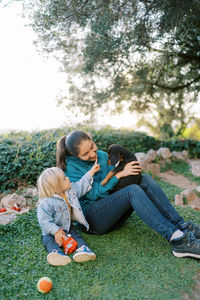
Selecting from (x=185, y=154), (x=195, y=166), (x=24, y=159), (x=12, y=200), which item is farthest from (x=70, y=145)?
(x=185, y=154)

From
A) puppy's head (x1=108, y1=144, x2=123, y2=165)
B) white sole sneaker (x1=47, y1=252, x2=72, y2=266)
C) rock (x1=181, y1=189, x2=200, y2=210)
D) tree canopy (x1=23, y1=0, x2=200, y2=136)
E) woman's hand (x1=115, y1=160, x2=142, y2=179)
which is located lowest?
rock (x1=181, y1=189, x2=200, y2=210)

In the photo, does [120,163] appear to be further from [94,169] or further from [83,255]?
[83,255]

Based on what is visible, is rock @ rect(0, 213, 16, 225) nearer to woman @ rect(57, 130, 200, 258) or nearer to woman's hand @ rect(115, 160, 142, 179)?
woman @ rect(57, 130, 200, 258)

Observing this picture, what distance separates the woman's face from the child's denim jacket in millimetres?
205

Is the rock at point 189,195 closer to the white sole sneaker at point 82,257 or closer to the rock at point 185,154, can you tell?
the white sole sneaker at point 82,257

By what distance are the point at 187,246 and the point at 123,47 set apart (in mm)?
3372

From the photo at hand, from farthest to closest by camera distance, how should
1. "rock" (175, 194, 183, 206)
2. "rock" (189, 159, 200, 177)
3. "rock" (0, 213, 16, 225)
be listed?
"rock" (189, 159, 200, 177) < "rock" (175, 194, 183, 206) < "rock" (0, 213, 16, 225)

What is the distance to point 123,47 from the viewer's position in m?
4.80

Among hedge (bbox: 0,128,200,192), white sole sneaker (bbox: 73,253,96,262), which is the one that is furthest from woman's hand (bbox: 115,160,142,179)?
hedge (bbox: 0,128,200,192)

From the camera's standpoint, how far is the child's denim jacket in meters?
2.71

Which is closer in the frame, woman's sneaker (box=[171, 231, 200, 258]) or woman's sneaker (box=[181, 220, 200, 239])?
woman's sneaker (box=[171, 231, 200, 258])

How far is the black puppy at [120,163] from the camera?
297cm

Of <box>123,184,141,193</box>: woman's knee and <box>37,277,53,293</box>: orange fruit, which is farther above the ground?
<box>123,184,141,193</box>: woman's knee

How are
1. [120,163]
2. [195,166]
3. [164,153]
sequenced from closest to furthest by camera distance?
1. [120,163]
2. [195,166]
3. [164,153]
